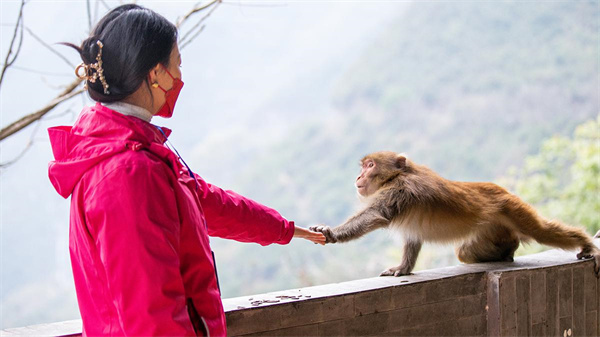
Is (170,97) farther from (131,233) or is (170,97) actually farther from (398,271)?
(398,271)

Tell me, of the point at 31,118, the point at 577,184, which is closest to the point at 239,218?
the point at 31,118

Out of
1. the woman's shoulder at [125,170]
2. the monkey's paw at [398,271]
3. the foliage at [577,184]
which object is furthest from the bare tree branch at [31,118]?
the foliage at [577,184]

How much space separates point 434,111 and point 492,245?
2769 centimetres

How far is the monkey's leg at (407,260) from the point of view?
3309 mm

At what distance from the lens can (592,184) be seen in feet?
32.1

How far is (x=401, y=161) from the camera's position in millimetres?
3367

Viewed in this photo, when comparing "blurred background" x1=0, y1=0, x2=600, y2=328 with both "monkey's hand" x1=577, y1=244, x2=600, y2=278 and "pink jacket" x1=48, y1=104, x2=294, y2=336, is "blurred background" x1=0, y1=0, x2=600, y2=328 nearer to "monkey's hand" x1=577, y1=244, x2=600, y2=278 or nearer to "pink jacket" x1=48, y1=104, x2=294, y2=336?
"monkey's hand" x1=577, y1=244, x2=600, y2=278

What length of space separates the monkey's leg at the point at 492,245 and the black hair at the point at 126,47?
100 inches

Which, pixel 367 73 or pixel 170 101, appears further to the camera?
pixel 367 73

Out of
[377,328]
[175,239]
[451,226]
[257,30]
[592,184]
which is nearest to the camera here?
[175,239]

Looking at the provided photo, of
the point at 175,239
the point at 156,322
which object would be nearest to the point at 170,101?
the point at 175,239

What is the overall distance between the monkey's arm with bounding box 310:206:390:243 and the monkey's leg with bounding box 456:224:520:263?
0.72m

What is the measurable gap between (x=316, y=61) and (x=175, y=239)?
35.8 meters

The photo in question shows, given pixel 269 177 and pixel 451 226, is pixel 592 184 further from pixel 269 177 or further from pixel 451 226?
pixel 269 177
